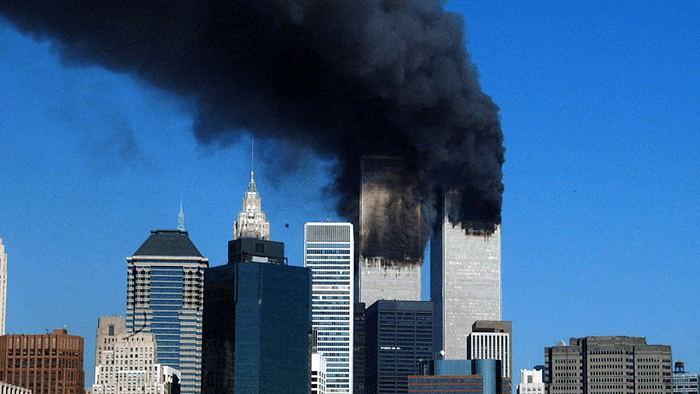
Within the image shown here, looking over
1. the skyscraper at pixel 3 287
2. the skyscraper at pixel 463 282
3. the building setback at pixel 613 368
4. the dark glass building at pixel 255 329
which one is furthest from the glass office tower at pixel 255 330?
the skyscraper at pixel 463 282

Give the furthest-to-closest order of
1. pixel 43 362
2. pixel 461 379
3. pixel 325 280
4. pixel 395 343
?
pixel 395 343 < pixel 325 280 < pixel 461 379 < pixel 43 362

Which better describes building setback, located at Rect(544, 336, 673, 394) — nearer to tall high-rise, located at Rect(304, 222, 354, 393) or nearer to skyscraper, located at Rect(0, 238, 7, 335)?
tall high-rise, located at Rect(304, 222, 354, 393)

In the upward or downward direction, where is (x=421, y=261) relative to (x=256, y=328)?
Result: upward

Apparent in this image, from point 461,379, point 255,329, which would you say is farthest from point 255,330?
point 461,379

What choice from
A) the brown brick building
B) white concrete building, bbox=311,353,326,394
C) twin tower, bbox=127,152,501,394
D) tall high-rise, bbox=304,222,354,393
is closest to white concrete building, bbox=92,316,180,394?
the brown brick building

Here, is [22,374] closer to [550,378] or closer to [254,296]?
[254,296]

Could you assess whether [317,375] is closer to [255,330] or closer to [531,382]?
[255,330]

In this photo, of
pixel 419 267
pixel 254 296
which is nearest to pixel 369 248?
pixel 419 267
